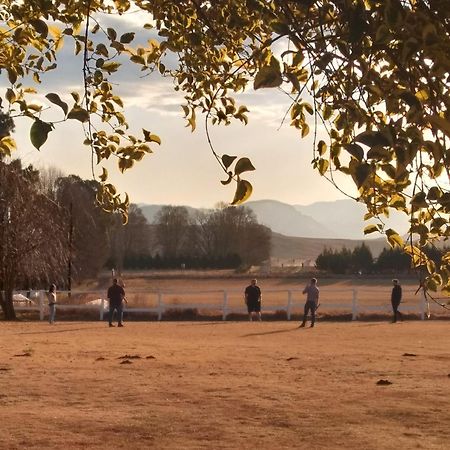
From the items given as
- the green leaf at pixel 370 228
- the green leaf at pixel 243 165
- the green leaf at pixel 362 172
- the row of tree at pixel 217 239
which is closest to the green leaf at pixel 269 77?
the green leaf at pixel 243 165

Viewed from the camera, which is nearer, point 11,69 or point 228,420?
point 11,69

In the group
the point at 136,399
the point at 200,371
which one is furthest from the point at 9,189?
the point at 136,399

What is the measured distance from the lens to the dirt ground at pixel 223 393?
10039mm

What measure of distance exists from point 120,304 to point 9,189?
10056 millimetres

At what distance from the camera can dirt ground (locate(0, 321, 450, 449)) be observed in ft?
32.9

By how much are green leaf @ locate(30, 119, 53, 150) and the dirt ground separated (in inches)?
223

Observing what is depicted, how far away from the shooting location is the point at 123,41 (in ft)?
23.2

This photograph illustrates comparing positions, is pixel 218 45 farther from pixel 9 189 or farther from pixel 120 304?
pixel 9 189

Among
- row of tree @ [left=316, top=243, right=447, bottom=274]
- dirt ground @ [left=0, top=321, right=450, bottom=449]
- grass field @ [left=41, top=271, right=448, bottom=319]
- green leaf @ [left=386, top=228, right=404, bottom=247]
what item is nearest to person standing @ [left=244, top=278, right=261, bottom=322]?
dirt ground @ [left=0, top=321, right=450, bottom=449]

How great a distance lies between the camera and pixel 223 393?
13.0 m

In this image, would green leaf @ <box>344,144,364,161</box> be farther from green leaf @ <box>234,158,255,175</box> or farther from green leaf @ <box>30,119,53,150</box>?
green leaf @ <box>30,119,53,150</box>

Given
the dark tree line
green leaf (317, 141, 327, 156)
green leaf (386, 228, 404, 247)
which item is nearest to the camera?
green leaf (317, 141, 327, 156)

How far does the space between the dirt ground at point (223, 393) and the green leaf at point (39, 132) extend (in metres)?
5.65

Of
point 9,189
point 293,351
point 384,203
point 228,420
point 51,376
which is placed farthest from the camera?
point 9,189
